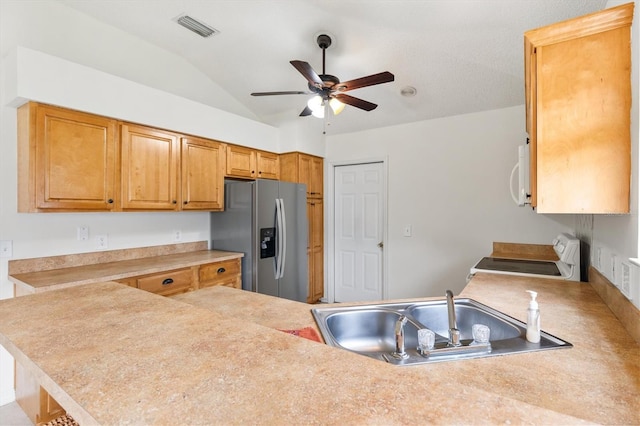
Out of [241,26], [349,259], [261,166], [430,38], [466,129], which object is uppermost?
[241,26]

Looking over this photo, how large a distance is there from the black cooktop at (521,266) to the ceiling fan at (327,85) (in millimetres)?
1615

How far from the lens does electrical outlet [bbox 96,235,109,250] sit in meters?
2.65

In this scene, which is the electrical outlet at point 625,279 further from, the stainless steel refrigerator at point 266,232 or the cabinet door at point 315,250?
the cabinet door at point 315,250

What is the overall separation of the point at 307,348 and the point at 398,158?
136 inches

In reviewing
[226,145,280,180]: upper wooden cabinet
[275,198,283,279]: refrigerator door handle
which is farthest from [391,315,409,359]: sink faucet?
[226,145,280,180]: upper wooden cabinet

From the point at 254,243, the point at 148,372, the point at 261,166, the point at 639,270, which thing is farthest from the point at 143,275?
the point at 639,270

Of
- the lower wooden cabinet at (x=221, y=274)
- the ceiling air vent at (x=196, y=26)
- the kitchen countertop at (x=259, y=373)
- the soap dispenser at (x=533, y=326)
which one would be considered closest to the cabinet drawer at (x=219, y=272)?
the lower wooden cabinet at (x=221, y=274)

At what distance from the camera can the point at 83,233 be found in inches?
101

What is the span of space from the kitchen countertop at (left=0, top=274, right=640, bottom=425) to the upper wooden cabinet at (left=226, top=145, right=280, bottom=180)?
2336 mm

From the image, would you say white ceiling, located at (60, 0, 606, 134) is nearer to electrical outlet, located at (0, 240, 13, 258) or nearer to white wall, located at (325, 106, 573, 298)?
white wall, located at (325, 106, 573, 298)

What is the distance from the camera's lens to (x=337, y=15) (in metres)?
2.41

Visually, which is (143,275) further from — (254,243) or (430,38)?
(430,38)

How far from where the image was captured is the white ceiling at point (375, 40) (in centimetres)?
221

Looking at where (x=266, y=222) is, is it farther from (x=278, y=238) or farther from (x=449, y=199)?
(x=449, y=199)
